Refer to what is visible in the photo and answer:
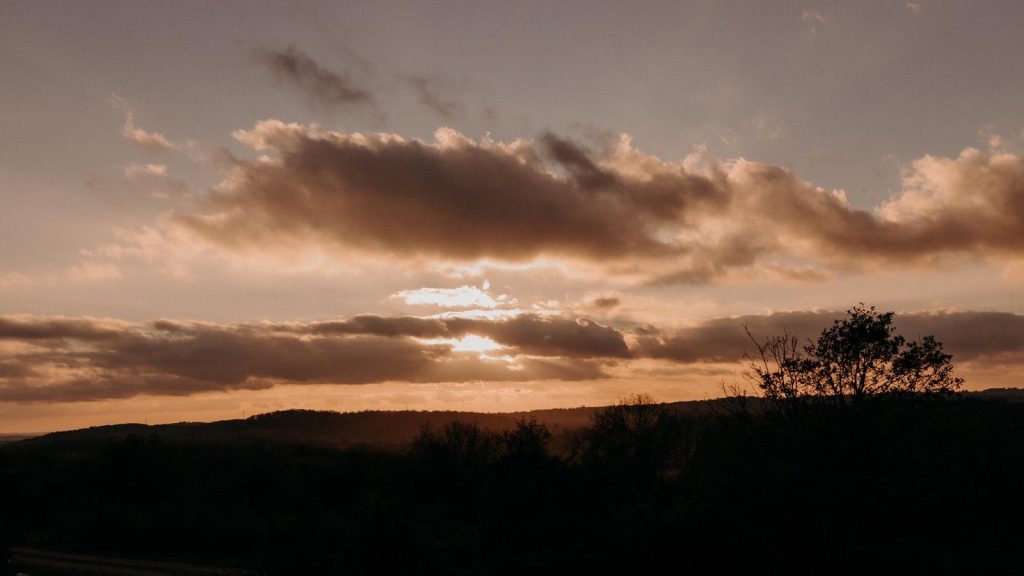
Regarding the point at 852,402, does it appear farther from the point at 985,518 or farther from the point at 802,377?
the point at 985,518

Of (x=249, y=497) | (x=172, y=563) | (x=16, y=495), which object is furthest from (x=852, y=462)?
(x=16, y=495)

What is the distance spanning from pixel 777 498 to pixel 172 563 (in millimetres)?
27415

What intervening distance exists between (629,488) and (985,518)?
59.4 ft

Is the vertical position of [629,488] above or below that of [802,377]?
below

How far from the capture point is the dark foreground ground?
27688 mm

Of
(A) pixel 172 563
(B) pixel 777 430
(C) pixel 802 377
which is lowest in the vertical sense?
(A) pixel 172 563

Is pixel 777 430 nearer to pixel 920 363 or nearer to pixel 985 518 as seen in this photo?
pixel 920 363

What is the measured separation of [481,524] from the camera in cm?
3881

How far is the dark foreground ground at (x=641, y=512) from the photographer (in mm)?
27688

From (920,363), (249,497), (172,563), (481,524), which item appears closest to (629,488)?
(481,524)

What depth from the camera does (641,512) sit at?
3288cm

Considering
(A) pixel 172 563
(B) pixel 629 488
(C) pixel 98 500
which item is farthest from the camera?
(C) pixel 98 500

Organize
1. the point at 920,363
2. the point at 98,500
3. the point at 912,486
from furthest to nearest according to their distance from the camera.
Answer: the point at 98,500 → the point at 920,363 → the point at 912,486

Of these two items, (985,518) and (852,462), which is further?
(985,518)
